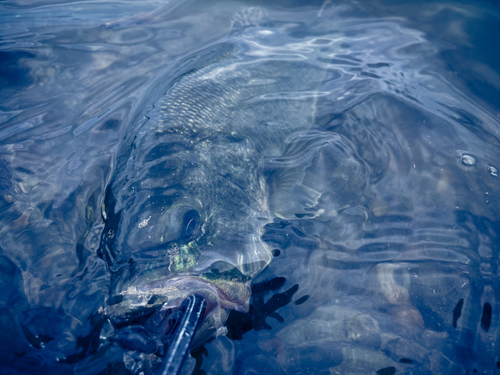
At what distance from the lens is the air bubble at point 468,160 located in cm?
337

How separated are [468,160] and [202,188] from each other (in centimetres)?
304

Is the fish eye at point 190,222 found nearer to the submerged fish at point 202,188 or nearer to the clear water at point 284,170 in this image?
the submerged fish at point 202,188

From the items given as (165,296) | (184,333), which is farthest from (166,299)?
(184,333)

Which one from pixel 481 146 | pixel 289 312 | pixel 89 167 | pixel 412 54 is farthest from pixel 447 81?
pixel 89 167

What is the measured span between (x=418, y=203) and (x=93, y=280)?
312 cm

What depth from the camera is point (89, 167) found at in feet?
10.3

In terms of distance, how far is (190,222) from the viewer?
2.49m

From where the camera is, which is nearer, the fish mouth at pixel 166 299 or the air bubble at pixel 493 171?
the fish mouth at pixel 166 299

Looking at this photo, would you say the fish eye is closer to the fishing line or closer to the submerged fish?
the submerged fish

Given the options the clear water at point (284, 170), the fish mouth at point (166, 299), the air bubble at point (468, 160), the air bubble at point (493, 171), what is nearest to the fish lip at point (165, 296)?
the fish mouth at point (166, 299)

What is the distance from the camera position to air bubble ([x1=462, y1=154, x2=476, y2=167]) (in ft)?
11.0

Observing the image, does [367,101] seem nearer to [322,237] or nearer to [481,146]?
[481,146]

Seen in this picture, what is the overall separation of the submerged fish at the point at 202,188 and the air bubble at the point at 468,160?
71.8 inches

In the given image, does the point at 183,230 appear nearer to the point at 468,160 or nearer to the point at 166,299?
the point at 166,299
